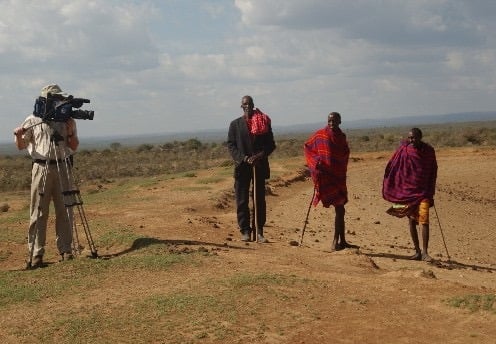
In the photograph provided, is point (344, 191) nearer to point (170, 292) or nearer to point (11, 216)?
point (170, 292)

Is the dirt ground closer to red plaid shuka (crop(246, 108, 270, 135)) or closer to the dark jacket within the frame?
the dark jacket

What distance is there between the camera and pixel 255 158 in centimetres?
934

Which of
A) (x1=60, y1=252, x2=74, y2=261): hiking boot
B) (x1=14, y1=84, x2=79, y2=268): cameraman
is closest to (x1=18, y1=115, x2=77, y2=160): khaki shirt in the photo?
(x1=14, y1=84, x2=79, y2=268): cameraman

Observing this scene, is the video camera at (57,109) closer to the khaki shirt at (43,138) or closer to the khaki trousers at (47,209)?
the khaki shirt at (43,138)

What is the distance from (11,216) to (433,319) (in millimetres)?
10786

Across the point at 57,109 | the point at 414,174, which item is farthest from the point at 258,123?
the point at 57,109

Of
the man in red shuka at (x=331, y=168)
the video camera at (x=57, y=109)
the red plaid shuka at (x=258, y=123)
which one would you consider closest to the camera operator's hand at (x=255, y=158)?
the red plaid shuka at (x=258, y=123)

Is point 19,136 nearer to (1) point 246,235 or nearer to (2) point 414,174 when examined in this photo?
(1) point 246,235

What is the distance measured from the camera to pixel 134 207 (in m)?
14.0

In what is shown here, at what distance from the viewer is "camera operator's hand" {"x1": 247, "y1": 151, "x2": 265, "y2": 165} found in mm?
9320

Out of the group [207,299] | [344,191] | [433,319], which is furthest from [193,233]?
[433,319]

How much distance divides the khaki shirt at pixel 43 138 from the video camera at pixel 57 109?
0.08 m

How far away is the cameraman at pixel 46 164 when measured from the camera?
8008mm

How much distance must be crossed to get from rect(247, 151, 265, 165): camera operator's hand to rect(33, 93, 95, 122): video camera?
2.53 m
